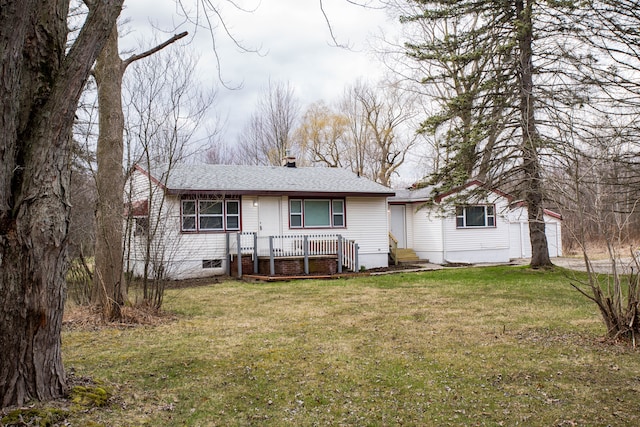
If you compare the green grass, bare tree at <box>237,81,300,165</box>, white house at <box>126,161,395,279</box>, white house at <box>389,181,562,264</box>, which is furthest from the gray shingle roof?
bare tree at <box>237,81,300,165</box>

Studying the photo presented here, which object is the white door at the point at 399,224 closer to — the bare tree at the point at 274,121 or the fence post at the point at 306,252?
the fence post at the point at 306,252

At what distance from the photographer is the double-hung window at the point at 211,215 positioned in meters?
16.1

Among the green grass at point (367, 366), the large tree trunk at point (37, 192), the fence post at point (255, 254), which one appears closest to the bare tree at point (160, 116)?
the green grass at point (367, 366)

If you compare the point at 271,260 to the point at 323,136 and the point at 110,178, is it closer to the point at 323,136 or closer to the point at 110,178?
the point at 110,178

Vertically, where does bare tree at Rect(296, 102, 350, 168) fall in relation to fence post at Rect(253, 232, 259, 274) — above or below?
→ above

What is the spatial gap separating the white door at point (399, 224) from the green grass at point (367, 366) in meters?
11.4

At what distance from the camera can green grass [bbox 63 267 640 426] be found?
Result: 153 inches

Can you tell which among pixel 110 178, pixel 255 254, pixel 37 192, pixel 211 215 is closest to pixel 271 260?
pixel 255 254

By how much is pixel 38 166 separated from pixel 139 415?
2.11 m

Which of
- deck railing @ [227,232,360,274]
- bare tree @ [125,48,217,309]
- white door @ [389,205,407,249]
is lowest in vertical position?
deck railing @ [227,232,360,274]

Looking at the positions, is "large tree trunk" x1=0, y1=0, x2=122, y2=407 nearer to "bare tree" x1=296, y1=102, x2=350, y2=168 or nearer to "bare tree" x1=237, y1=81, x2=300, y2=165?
"bare tree" x1=237, y1=81, x2=300, y2=165

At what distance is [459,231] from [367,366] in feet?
51.0

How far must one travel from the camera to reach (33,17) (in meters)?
3.50

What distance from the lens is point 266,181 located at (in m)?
17.7
